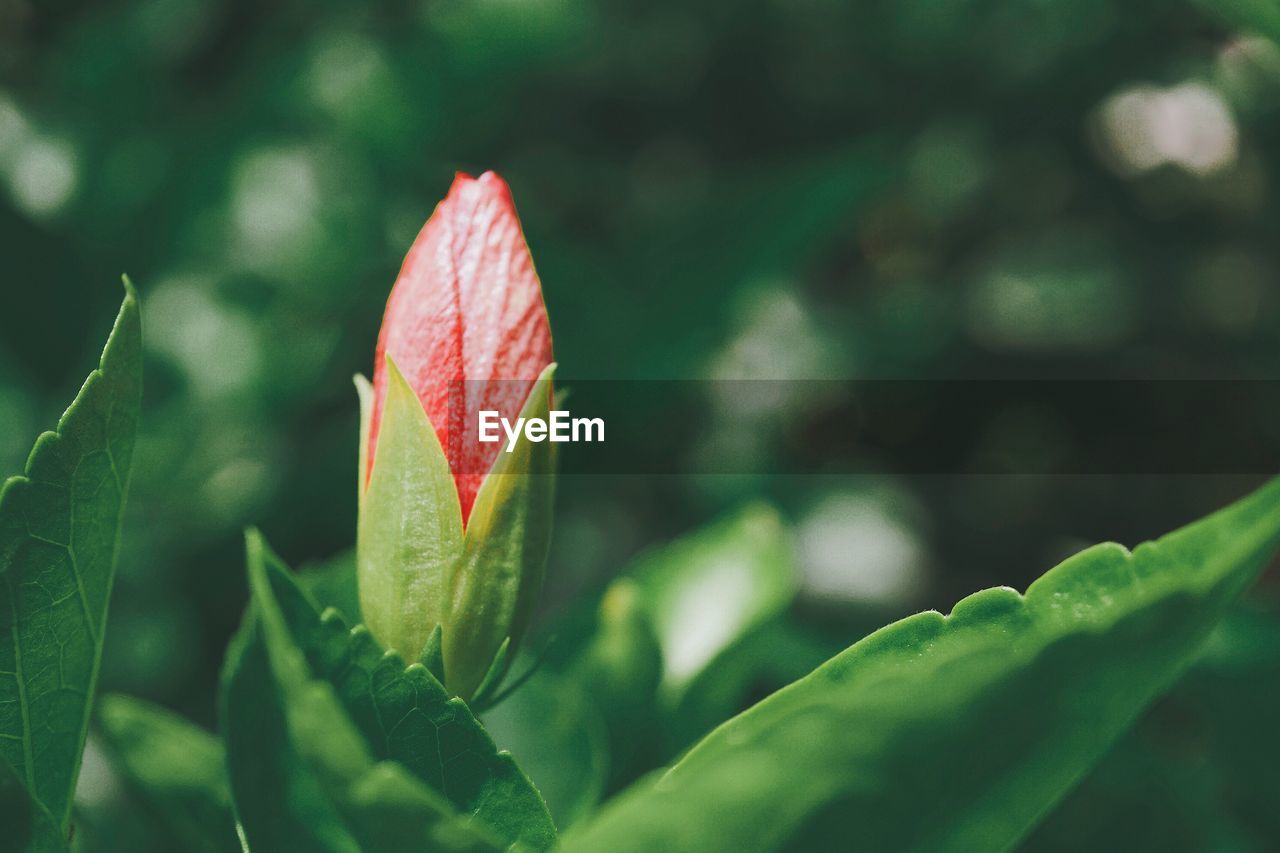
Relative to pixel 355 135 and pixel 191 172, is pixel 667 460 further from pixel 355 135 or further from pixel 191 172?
pixel 191 172

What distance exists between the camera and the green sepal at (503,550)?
53cm

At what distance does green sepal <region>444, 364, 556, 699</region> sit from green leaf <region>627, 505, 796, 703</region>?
27cm

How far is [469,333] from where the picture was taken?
0.54m

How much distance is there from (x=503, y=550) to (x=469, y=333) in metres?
0.10

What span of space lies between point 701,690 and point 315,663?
38cm

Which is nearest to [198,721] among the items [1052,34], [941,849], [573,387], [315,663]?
[573,387]

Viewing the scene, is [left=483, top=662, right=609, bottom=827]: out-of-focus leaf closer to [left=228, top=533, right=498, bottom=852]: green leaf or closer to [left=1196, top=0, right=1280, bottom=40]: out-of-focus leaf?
[left=228, top=533, right=498, bottom=852]: green leaf

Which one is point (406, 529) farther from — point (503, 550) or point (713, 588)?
point (713, 588)

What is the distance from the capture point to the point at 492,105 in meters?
1.59

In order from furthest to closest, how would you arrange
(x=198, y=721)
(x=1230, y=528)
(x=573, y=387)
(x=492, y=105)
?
(x=492, y=105) < (x=573, y=387) < (x=198, y=721) < (x=1230, y=528)

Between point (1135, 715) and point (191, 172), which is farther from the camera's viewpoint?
point (191, 172)
